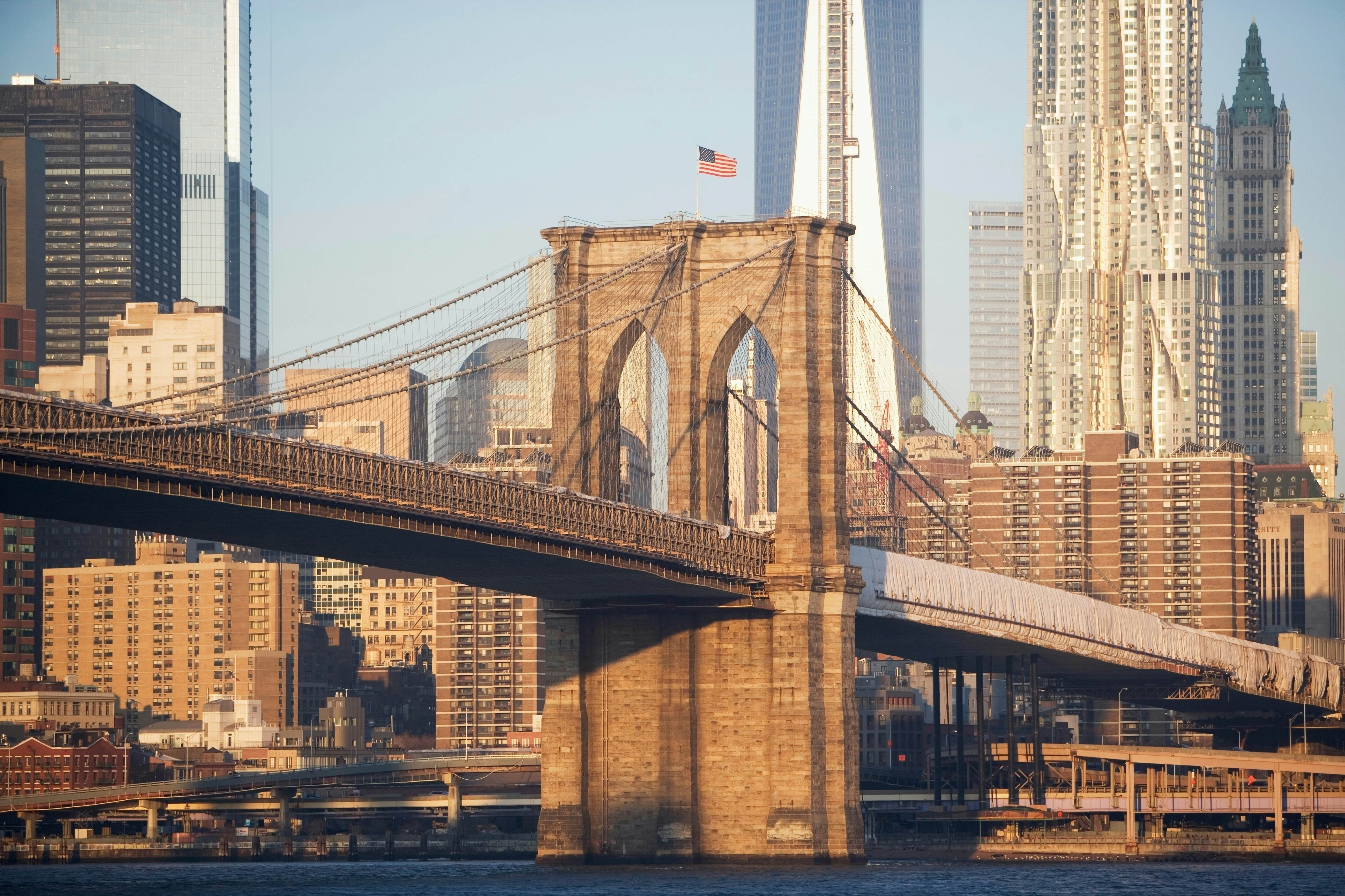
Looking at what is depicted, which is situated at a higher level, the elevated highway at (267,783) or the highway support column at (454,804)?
the elevated highway at (267,783)

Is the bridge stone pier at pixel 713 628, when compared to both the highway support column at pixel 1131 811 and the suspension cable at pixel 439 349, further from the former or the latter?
the highway support column at pixel 1131 811

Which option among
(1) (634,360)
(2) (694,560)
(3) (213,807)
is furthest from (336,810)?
(2) (694,560)

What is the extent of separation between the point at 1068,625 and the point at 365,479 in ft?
145

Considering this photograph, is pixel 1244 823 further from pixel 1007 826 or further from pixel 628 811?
pixel 628 811

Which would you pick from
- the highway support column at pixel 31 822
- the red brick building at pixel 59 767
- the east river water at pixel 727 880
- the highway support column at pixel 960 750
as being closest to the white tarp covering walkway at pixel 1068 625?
the highway support column at pixel 960 750

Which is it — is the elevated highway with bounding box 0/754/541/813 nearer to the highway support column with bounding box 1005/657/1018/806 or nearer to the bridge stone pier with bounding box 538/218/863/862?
the highway support column with bounding box 1005/657/1018/806

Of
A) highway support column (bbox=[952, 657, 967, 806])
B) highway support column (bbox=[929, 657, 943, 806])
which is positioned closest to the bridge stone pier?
highway support column (bbox=[952, 657, 967, 806])

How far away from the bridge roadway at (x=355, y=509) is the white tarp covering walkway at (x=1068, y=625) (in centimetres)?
947

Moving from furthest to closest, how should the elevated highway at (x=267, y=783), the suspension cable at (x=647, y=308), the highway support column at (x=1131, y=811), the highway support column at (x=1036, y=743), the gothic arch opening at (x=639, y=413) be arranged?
the elevated highway at (x=267, y=783)
the highway support column at (x=1036, y=743)
the highway support column at (x=1131, y=811)
the gothic arch opening at (x=639, y=413)
the suspension cable at (x=647, y=308)

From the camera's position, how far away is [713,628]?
85188mm

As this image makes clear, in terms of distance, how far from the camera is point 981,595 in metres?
100

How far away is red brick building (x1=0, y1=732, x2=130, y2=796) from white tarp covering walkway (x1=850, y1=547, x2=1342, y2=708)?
60.0 meters

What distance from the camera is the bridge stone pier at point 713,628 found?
3295 inches

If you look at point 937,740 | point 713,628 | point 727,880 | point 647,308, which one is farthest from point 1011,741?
point 727,880
